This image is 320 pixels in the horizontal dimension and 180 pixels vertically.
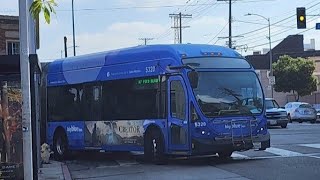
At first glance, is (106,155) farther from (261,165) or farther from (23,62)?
(23,62)

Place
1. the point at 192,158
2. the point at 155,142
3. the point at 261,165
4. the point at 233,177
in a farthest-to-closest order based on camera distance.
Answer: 1. the point at 192,158
2. the point at 155,142
3. the point at 261,165
4. the point at 233,177

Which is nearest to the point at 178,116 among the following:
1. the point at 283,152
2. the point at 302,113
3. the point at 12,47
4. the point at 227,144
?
the point at 227,144

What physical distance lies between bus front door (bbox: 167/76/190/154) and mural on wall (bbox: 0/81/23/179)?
16.4 feet

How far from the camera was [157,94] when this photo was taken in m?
15.2

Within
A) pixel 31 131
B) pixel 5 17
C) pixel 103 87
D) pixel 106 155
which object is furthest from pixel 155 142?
pixel 5 17

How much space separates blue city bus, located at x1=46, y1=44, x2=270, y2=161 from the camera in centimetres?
1425

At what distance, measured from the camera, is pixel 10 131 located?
10438mm

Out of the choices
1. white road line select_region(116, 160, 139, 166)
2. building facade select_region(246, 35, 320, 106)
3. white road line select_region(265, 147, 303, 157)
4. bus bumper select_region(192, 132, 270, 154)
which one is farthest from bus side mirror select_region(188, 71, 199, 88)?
building facade select_region(246, 35, 320, 106)

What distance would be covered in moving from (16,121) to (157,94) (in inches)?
214

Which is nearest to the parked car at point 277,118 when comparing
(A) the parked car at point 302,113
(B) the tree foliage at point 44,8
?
(A) the parked car at point 302,113

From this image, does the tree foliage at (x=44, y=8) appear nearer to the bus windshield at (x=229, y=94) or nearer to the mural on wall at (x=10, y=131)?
the mural on wall at (x=10, y=131)

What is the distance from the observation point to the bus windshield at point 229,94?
1432cm

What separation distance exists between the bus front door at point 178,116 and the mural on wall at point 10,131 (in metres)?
4.99

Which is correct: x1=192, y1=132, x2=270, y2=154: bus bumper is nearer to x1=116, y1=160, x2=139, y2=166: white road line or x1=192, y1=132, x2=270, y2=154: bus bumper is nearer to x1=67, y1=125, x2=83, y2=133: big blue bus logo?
x1=116, y1=160, x2=139, y2=166: white road line
